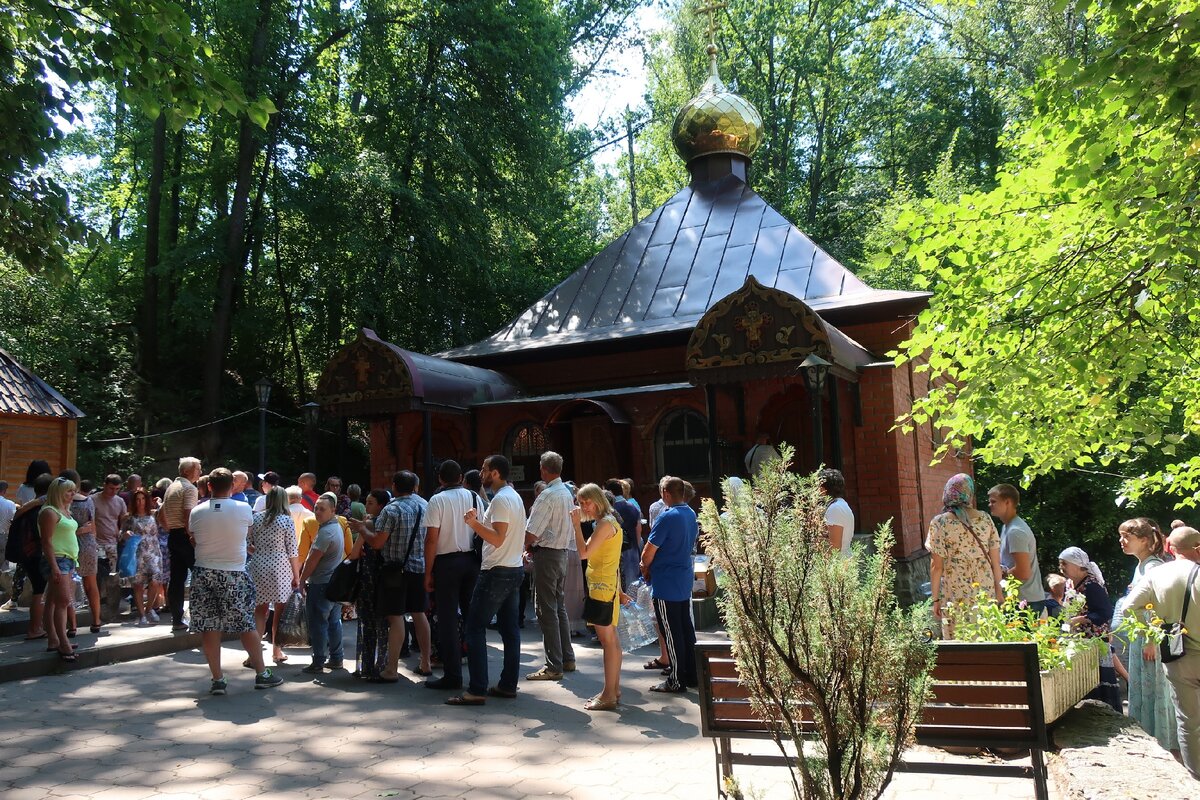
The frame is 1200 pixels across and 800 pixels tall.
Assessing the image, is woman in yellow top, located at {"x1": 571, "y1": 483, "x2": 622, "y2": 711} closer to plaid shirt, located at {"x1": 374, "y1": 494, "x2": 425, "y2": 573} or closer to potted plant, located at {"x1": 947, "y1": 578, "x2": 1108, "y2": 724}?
plaid shirt, located at {"x1": 374, "y1": 494, "x2": 425, "y2": 573}

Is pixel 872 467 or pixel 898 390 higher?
pixel 898 390

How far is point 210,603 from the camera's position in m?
7.13

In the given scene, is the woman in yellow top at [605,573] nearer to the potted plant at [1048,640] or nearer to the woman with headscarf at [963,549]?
the woman with headscarf at [963,549]

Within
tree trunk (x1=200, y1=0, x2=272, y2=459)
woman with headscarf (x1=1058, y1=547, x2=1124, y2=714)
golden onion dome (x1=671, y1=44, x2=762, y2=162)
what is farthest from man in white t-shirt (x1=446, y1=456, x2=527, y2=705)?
tree trunk (x1=200, y1=0, x2=272, y2=459)

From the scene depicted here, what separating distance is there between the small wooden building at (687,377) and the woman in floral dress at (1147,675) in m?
4.63

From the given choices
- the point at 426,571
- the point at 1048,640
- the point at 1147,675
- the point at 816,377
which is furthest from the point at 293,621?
the point at 1147,675

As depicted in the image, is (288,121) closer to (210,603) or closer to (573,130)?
(573,130)

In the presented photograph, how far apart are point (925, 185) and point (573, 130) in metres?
11.8

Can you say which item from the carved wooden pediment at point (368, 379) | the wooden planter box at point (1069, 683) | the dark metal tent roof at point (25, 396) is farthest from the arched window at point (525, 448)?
the wooden planter box at point (1069, 683)

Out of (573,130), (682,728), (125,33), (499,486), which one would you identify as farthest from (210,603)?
(573,130)

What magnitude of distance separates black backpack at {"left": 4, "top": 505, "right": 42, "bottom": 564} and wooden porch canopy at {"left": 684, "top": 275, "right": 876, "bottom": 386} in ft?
24.7

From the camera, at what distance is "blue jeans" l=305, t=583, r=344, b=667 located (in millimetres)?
8055

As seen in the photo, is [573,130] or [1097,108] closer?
[1097,108]

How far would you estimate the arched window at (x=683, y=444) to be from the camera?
1495cm
